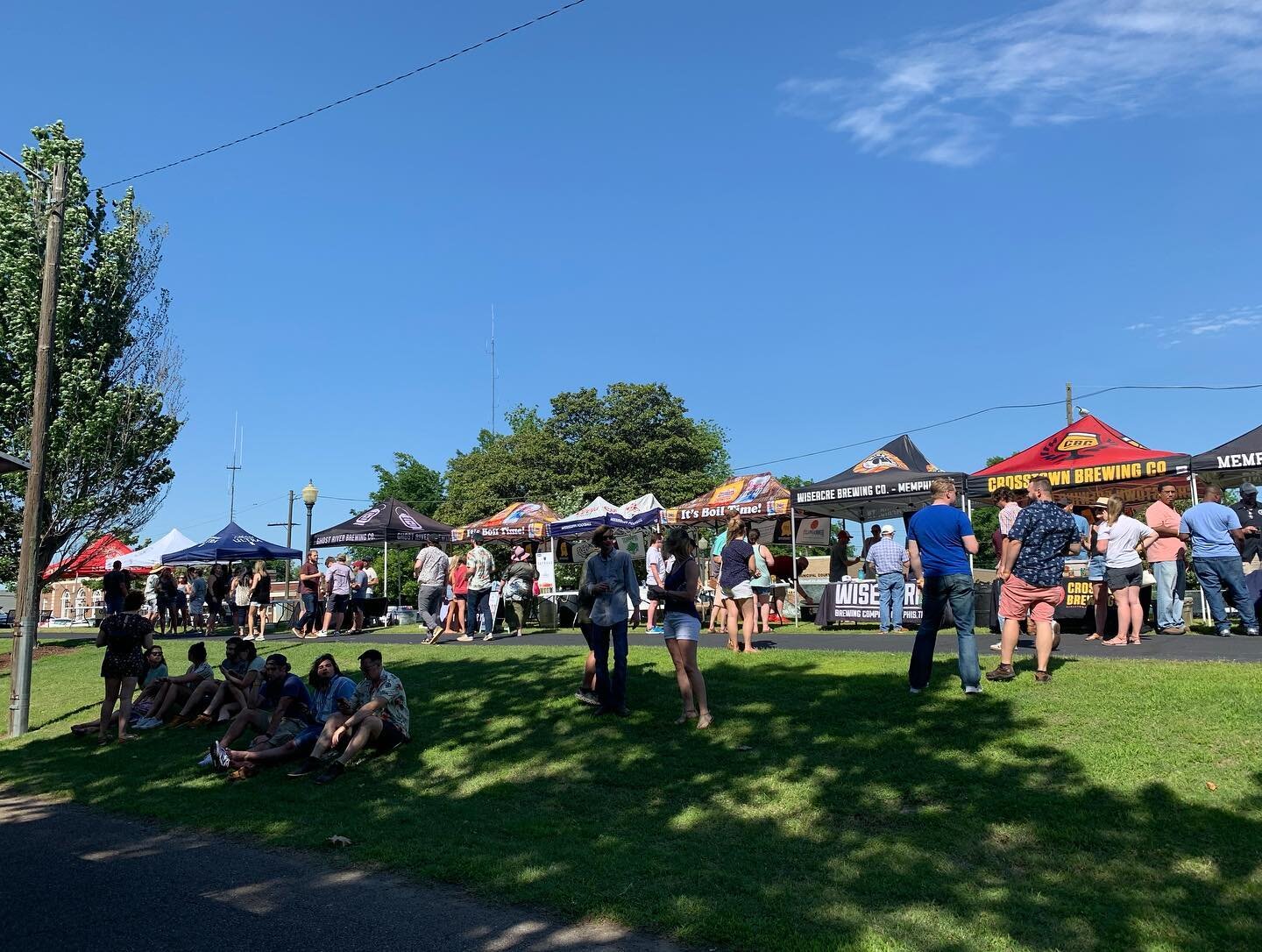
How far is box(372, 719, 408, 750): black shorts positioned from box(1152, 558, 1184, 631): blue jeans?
9.38 metres

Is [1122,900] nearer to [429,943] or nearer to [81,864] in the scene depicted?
[429,943]

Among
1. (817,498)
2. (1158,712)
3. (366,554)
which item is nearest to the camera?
(1158,712)

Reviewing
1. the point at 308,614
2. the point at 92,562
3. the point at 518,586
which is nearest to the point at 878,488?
the point at 518,586

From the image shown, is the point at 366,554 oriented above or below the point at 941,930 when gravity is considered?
above

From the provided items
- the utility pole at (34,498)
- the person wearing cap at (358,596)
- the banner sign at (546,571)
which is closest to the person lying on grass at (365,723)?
the utility pole at (34,498)

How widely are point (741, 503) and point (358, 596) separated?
900cm

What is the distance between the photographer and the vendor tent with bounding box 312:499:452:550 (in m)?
24.7

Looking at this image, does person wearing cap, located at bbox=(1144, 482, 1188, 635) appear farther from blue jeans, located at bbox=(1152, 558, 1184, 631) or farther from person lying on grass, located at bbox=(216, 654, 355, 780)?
person lying on grass, located at bbox=(216, 654, 355, 780)

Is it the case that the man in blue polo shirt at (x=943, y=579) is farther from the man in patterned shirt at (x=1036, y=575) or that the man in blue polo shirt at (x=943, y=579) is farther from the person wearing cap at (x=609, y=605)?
the person wearing cap at (x=609, y=605)

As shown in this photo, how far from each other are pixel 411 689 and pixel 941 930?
8.76 metres

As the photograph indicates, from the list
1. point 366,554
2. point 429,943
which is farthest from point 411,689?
point 366,554

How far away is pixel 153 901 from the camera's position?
5.49 metres

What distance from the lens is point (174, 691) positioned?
39.2ft

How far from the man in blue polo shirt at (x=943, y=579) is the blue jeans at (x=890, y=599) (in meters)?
6.42
